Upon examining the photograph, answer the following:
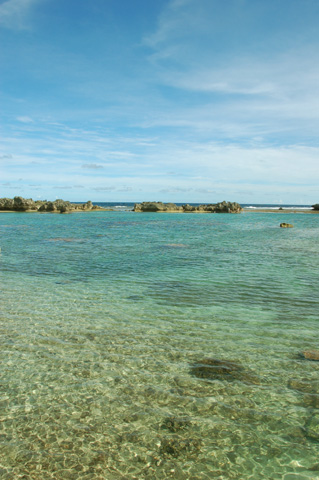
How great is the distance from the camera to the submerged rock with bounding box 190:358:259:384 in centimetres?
693

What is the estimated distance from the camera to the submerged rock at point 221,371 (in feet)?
22.7

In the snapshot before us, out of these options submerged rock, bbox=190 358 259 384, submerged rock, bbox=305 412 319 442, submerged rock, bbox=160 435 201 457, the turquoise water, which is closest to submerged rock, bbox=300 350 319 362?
the turquoise water

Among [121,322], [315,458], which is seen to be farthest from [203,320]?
[315,458]

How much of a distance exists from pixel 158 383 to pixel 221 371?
5.10ft

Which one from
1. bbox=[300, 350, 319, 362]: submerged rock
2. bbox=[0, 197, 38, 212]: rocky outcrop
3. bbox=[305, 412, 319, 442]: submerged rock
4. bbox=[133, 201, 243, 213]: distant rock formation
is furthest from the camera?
bbox=[133, 201, 243, 213]: distant rock formation

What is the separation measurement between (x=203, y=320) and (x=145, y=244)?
21550 millimetres

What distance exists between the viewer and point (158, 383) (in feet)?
22.0

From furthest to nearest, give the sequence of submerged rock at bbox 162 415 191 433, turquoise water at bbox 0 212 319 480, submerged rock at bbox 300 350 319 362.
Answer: submerged rock at bbox 300 350 319 362 < submerged rock at bbox 162 415 191 433 < turquoise water at bbox 0 212 319 480

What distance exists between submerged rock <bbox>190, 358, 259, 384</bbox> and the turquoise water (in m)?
0.04

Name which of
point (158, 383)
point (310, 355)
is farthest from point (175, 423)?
point (310, 355)

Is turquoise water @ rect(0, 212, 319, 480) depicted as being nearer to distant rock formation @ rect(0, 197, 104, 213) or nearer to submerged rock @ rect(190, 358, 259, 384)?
submerged rock @ rect(190, 358, 259, 384)

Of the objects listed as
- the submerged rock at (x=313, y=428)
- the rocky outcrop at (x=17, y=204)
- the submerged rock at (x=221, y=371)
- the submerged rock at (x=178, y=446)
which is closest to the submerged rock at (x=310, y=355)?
the submerged rock at (x=221, y=371)

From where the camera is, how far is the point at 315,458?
4.77 metres

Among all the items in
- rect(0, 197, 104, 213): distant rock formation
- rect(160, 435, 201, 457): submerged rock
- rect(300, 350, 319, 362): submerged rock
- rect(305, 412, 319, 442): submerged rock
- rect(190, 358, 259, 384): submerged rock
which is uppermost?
rect(0, 197, 104, 213): distant rock formation
